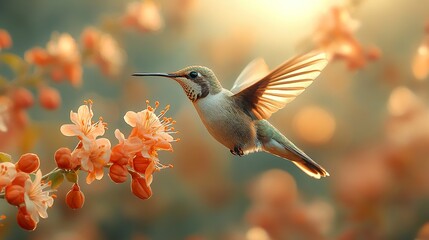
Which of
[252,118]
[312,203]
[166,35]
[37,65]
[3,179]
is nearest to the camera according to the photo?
[3,179]

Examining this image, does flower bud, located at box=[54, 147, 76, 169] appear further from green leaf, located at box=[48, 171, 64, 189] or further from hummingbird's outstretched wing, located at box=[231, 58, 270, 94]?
hummingbird's outstretched wing, located at box=[231, 58, 270, 94]

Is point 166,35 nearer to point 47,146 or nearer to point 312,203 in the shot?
point 47,146

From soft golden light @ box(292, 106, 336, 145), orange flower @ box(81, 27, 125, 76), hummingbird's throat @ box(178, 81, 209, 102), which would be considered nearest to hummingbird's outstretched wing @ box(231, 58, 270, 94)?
hummingbird's throat @ box(178, 81, 209, 102)

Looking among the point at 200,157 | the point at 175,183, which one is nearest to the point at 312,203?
the point at 200,157

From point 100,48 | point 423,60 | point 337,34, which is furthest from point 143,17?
point 423,60

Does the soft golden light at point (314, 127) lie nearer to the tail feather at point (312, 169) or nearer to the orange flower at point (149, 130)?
the tail feather at point (312, 169)

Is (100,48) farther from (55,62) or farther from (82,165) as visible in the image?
(82,165)
